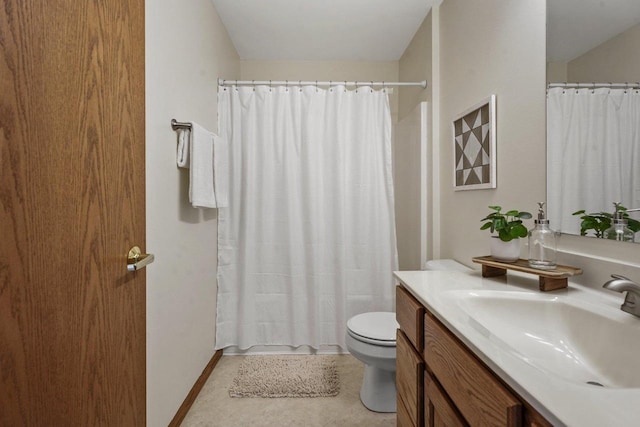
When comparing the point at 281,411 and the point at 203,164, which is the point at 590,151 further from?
the point at 281,411

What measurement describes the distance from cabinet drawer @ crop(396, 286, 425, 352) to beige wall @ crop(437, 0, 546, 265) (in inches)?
24.7

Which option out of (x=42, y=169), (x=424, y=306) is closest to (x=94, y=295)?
(x=42, y=169)

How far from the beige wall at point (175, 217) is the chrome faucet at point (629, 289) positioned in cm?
146

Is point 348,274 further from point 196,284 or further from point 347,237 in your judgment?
point 196,284

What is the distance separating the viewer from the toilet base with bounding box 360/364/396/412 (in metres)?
1.68

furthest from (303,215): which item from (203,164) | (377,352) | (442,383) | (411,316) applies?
(442,383)

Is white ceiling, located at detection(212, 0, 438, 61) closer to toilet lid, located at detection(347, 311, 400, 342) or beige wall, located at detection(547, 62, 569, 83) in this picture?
beige wall, located at detection(547, 62, 569, 83)

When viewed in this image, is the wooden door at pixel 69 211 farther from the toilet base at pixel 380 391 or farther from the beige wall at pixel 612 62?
the beige wall at pixel 612 62

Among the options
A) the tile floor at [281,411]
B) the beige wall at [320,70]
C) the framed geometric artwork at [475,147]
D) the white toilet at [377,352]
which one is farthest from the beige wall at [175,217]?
the framed geometric artwork at [475,147]

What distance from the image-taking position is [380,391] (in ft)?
5.57

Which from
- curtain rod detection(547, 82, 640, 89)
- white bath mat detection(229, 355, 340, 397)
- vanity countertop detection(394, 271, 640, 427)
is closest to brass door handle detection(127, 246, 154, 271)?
vanity countertop detection(394, 271, 640, 427)

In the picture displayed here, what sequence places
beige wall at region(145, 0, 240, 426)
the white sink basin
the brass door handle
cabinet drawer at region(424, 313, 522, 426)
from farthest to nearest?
beige wall at region(145, 0, 240, 426)
the brass door handle
the white sink basin
cabinet drawer at region(424, 313, 522, 426)

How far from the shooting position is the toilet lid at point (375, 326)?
63.2 inches

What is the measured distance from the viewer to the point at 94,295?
69 centimetres
